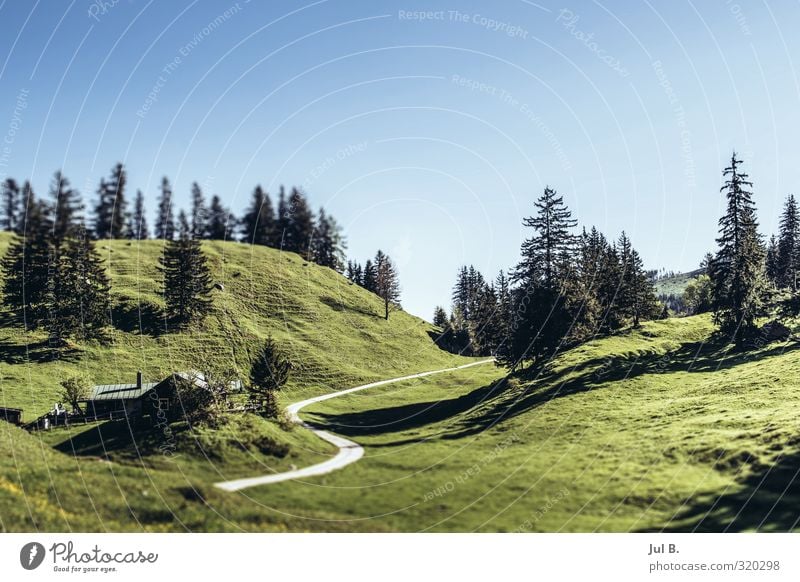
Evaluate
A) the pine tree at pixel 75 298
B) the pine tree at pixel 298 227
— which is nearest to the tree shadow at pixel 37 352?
the pine tree at pixel 75 298

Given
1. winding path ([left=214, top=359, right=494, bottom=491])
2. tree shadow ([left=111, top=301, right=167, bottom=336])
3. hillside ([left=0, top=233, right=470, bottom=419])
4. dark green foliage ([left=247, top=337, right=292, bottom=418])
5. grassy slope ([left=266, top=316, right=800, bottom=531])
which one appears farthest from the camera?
tree shadow ([left=111, top=301, right=167, bottom=336])

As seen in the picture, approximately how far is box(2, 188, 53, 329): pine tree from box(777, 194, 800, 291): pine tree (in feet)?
406

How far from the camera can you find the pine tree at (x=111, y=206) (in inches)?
4016

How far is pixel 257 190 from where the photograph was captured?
106562 mm

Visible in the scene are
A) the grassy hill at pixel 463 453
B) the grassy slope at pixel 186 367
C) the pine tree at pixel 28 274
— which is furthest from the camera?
the pine tree at pixel 28 274

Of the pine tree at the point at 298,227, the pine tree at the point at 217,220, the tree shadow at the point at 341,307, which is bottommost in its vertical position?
the tree shadow at the point at 341,307

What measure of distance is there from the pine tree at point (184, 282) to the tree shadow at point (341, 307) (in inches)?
891

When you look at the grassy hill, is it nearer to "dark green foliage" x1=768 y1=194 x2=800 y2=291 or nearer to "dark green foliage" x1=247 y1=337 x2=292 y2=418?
"dark green foliage" x1=247 y1=337 x2=292 y2=418

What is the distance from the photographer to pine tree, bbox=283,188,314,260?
80625 millimetres

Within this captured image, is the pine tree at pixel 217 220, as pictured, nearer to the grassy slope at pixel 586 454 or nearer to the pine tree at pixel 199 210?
the pine tree at pixel 199 210

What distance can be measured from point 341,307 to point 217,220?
154ft

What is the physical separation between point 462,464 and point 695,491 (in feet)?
39.6

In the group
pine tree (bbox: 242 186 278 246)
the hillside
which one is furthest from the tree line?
pine tree (bbox: 242 186 278 246)
